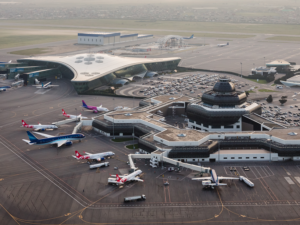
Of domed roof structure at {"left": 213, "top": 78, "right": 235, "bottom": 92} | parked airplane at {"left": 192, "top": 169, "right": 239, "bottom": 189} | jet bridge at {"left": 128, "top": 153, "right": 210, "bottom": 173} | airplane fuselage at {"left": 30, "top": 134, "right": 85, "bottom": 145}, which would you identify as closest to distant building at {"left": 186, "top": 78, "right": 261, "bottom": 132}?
domed roof structure at {"left": 213, "top": 78, "right": 235, "bottom": 92}

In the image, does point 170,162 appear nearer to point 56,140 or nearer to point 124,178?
point 124,178

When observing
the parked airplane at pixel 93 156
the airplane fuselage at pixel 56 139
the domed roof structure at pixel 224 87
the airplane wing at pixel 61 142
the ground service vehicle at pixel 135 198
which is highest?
the domed roof structure at pixel 224 87

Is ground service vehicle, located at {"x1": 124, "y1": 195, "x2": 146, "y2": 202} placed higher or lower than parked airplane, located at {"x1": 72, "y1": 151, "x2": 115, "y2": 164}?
lower

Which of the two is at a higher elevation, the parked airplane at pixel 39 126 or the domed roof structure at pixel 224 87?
the domed roof structure at pixel 224 87

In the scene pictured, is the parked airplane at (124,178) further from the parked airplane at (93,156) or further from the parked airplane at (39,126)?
the parked airplane at (39,126)

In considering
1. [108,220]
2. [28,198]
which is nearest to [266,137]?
[108,220]

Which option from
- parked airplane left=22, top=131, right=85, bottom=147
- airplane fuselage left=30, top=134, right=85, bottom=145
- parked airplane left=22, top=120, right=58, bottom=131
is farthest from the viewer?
parked airplane left=22, top=120, right=58, bottom=131

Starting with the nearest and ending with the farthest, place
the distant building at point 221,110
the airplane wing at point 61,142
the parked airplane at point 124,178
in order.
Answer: the parked airplane at point 124,178
the airplane wing at point 61,142
the distant building at point 221,110

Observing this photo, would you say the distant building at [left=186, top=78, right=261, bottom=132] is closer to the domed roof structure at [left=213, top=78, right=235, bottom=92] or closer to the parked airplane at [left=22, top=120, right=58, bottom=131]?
the domed roof structure at [left=213, top=78, right=235, bottom=92]

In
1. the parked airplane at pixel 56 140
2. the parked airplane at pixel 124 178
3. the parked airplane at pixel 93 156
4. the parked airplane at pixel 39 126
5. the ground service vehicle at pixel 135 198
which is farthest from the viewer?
the parked airplane at pixel 39 126

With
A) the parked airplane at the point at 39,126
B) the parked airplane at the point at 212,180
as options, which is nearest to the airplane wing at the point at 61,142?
the parked airplane at the point at 39,126

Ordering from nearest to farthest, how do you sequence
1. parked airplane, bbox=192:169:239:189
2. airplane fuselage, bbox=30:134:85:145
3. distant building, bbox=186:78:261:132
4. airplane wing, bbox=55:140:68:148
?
parked airplane, bbox=192:169:239:189
airplane fuselage, bbox=30:134:85:145
airplane wing, bbox=55:140:68:148
distant building, bbox=186:78:261:132

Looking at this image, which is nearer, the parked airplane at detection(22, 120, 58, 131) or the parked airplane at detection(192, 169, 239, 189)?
the parked airplane at detection(192, 169, 239, 189)
